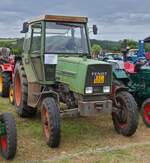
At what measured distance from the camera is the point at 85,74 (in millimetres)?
7273

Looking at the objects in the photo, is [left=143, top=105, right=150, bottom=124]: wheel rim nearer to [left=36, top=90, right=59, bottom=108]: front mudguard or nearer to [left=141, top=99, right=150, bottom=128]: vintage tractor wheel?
[left=141, top=99, right=150, bottom=128]: vintage tractor wheel

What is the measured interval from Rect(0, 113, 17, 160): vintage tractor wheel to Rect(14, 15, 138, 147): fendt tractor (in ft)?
2.76

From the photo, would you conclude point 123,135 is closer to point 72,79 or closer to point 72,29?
point 72,79

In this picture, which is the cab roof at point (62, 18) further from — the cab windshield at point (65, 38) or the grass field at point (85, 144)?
the grass field at point (85, 144)

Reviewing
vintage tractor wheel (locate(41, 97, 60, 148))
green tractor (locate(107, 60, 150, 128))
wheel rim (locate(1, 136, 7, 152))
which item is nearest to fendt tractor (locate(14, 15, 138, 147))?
vintage tractor wheel (locate(41, 97, 60, 148))

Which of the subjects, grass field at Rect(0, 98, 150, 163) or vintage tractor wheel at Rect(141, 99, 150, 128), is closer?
grass field at Rect(0, 98, 150, 163)

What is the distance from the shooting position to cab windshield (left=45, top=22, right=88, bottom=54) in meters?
8.23

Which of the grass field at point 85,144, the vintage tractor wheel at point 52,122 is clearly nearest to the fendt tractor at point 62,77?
the vintage tractor wheel at point 52,122

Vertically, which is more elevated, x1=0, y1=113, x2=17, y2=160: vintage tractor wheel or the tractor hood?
the tractor hood

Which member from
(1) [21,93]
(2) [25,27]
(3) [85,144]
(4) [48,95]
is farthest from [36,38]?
(3) [85,144]

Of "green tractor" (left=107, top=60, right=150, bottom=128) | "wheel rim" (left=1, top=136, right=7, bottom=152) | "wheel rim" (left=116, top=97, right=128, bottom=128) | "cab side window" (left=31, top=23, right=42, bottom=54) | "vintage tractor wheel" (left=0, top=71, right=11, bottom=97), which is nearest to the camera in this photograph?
"wheel rim" (left=1, top=136, right=7, bottom=152)

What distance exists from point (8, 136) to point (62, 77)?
82.0 inches

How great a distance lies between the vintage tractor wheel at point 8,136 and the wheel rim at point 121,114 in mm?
2343

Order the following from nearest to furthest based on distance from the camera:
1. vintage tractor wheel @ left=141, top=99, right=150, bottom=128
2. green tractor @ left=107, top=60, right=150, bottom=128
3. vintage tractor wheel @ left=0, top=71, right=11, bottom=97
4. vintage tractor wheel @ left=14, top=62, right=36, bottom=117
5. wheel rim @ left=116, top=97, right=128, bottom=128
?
wheel rim @ left=116, top=97, right=128, bottom=128 → vintage tractor wheel @ left=14, top=62, right=36, bottom=117 → vintage tractor wheel @ left=141, top=99, right=150, bottom=128 → green tractor @ left=107, top=60, right=150, bottom=128 → vintage tractor wheel @ left=0, top=71, right=11, bottom=97
